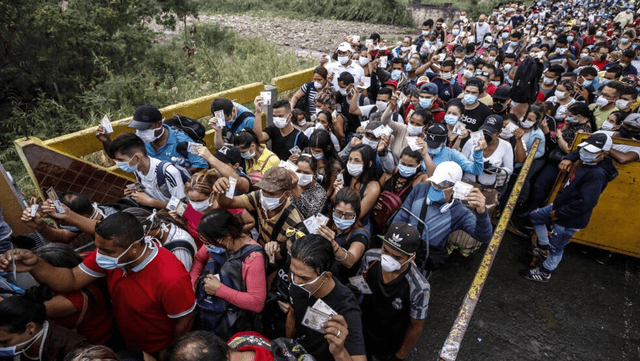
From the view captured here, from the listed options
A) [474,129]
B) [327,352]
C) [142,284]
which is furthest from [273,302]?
[474,129]

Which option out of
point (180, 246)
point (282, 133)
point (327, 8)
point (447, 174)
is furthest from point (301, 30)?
point (180, 246)

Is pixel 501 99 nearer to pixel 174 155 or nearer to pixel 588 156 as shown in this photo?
pixel 588 156

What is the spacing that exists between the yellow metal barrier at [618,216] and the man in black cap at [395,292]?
148 inches

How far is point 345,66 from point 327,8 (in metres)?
31.0

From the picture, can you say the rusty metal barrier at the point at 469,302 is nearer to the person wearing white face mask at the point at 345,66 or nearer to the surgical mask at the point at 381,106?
the surgical mask at the point at 381,106

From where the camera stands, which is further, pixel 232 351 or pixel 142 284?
pixel 142 284

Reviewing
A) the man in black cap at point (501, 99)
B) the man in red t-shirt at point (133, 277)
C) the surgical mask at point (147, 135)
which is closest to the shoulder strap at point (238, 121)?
the surgical mask at point (147, 135)

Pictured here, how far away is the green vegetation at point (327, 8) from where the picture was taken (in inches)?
1235

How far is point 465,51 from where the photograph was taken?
9.44m

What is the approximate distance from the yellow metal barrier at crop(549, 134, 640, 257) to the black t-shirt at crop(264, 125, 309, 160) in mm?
3984

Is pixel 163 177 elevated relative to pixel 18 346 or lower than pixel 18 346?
elevated

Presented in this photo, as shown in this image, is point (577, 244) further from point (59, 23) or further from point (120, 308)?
point (59, 23)

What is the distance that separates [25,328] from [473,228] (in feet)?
11.6

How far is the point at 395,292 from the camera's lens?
8.70 feet
